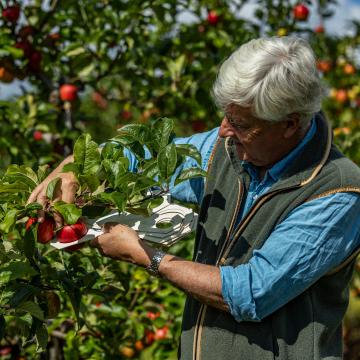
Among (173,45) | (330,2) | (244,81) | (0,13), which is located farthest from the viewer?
(330,2)

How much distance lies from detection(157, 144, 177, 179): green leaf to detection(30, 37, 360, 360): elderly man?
0.19 m

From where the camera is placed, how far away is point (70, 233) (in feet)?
5.73

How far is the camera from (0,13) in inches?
121

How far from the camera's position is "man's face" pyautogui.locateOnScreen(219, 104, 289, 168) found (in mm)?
1797

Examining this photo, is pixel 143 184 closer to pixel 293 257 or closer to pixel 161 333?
pixel 293 257

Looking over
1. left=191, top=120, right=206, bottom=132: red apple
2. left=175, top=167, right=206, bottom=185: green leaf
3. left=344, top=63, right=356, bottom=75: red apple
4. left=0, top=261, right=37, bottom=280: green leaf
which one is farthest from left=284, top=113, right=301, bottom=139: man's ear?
left=344, top=63, right=356, bottom=75: red apple

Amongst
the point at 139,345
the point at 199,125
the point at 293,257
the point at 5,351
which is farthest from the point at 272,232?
the point at 199,125

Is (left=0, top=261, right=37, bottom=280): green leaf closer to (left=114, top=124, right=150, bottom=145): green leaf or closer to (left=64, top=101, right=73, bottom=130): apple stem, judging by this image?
(left=114, top=124, right=150, bottom=145): green leaf

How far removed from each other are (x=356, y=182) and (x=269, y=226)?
228 millimetres

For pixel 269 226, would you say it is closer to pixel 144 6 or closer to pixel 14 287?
pixel 14 287

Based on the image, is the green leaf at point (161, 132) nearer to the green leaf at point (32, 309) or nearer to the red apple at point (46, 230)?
the red apple at point (46, 230)

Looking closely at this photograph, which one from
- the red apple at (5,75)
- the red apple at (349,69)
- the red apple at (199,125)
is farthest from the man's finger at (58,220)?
the red apple at (349,69)

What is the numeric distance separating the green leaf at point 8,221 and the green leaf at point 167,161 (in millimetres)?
335

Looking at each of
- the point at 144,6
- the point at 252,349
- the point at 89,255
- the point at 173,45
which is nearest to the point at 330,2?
the point at 173,45
